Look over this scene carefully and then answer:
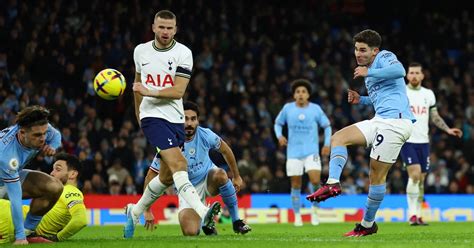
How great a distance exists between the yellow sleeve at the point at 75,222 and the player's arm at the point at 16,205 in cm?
100

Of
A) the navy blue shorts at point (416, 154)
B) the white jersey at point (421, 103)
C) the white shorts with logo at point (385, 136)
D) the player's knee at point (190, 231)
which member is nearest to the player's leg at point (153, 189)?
the player's knee at point (190, 231)

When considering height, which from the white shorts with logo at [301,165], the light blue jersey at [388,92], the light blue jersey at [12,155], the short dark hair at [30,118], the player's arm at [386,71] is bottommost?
the white shorts with logo at [301,165]

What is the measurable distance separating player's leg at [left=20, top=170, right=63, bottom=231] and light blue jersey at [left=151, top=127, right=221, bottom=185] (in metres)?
1.93

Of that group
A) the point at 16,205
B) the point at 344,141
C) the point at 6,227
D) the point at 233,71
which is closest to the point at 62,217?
the point at 6,227

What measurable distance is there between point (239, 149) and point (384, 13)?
Result: 35.8ft

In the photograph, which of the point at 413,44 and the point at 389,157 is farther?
the point at 413,44

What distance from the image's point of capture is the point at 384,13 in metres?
29.5

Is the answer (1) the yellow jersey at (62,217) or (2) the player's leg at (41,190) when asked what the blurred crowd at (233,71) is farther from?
(2) the player's leg at (41,190)

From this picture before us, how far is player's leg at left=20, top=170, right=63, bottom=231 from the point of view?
9.41 m

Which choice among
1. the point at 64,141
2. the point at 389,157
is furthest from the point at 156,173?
the point at 64,141

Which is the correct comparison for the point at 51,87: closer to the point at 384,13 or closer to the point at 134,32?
the point at 134,32

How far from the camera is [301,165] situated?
1593 cm

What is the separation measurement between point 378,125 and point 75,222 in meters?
3.39

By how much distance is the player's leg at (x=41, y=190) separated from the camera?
9414mm
